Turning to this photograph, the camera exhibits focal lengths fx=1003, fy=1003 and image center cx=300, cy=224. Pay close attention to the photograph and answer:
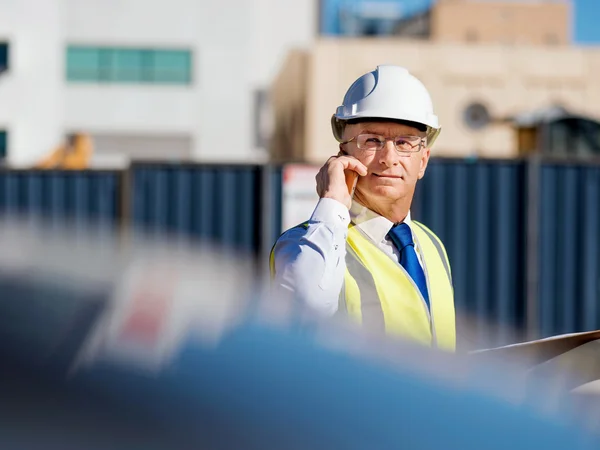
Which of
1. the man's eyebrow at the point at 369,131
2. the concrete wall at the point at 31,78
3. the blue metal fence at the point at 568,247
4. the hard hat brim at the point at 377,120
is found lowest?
the blue metal fence at the point at 568,247

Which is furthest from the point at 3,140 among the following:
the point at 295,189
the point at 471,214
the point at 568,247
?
the point at 568,247

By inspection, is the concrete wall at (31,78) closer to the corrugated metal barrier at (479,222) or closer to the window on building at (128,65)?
the window on building at (128,65)

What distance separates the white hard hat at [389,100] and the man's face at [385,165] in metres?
0.03

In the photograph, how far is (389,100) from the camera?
2.82m

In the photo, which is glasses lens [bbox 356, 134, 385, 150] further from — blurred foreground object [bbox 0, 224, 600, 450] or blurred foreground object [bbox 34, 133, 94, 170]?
blurred foreground object [bbox 34, 133, 94, 170]

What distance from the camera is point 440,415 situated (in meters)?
1.84

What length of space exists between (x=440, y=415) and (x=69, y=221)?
8465 mm

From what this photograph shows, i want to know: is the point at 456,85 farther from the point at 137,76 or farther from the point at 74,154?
the point at 74,154

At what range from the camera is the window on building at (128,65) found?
118 feet

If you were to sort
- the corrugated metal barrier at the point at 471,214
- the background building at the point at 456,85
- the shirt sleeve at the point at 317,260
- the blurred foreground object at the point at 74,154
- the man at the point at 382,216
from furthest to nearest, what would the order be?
the background building at the point at 456,85, the blurred foreground object at the point at 74,154, the corrugated metal barrier at the point at 471,214, the man at the point at 382,216, the shirt sleeve at the point at 317,260

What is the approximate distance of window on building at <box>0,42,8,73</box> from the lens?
34719 mm

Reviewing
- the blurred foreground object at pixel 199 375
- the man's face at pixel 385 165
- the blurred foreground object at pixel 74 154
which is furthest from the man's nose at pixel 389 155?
the blurred foreground object at pixel 74 154

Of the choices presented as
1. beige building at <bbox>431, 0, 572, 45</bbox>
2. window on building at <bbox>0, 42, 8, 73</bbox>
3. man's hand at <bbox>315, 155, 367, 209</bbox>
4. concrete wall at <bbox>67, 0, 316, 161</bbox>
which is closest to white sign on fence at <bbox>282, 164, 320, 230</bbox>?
man's hand at <bbox>315, 155, 367, 209</bbox>

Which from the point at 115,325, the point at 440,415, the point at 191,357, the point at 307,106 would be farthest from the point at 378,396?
the point at 307,106
